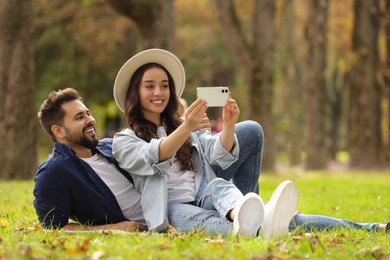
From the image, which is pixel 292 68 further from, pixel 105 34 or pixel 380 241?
pixel 380 241

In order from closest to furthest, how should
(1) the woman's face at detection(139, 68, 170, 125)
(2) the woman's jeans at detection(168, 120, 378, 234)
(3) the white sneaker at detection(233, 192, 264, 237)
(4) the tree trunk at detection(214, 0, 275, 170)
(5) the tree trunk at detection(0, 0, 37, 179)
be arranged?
(3) the white sneaker at detection(233, 192, 264, 237)
(2) the woman's jeans at detection(168, 120, 378, 234)
(1) the woman's face at detection(139, 68, 170, 125)
(5) the tree trunk at detection(0, 0, 37, 179)
(4) the tree trunk at detection(214, 0, 275, 170)

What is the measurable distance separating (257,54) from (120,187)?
1316cm

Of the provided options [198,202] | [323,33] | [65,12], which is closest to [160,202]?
[198,202]

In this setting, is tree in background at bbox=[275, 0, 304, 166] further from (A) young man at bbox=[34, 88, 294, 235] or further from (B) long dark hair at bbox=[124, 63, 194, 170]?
(A) young man at bbox=[34, 88, 294, 235]

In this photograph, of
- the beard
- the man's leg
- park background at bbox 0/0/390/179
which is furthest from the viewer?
park background at bbox 0/0/390/179

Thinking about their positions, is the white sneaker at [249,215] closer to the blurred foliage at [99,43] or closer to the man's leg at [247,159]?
the man's leg at [247,159]

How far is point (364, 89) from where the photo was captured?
21641 millimetres

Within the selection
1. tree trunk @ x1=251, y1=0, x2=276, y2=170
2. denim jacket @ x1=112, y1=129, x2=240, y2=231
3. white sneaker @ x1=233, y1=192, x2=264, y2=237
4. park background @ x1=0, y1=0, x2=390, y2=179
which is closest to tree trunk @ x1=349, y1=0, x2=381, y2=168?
park background @ x1=0, y1=0, x2=390, y2=179

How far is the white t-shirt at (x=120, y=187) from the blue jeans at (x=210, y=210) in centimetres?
31

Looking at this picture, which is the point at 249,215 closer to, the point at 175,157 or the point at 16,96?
the point at 175,157

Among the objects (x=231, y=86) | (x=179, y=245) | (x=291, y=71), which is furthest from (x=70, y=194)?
(x=231, y=86)

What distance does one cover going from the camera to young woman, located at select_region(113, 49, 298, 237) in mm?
5383

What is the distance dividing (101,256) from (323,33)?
57.5ft

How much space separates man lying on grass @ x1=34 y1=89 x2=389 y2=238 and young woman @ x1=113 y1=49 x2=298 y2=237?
6.2 inches
